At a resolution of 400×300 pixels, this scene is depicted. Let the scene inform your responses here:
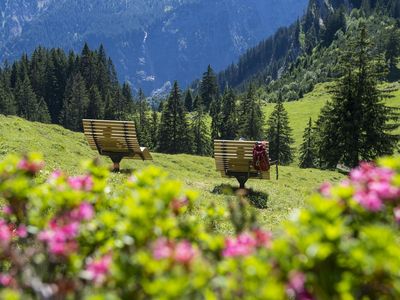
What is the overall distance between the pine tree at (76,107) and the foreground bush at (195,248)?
112 m

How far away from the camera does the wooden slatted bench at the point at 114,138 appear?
20.8 metres

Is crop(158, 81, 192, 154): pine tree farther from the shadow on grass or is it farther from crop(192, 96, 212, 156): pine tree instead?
the shadow on grass

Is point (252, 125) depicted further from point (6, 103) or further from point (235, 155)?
point (235, 155)

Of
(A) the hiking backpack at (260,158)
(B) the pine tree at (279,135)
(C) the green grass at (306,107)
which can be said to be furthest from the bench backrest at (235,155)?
(C) the green grass at (306,107)

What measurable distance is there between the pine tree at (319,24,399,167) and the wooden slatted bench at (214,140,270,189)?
20485 mm

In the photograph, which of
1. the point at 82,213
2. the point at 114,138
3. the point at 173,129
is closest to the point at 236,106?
the point at 173,129

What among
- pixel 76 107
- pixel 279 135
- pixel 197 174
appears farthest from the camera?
pixel 76 107

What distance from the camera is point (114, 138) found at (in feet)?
69.1

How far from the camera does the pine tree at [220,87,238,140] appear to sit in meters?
99.6

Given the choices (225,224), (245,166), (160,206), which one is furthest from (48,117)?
(160,206)

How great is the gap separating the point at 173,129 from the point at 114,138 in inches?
2648

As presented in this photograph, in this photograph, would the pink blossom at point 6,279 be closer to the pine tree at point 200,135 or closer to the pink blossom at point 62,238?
the pink blossom at point 62,238

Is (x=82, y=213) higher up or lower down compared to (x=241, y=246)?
higher up

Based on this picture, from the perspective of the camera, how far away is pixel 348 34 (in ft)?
630
